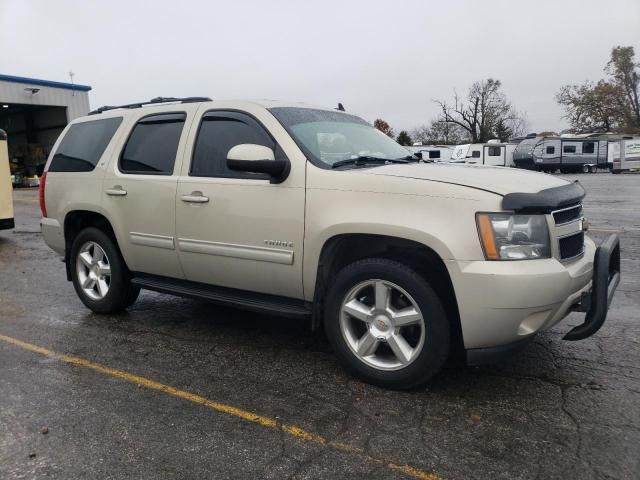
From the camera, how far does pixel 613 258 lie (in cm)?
360

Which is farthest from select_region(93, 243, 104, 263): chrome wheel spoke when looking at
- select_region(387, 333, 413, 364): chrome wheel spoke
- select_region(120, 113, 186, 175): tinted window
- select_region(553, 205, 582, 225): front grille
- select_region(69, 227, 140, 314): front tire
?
select_region(553, 205, 582, 225): front grille

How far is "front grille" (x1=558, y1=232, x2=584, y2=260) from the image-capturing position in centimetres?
314

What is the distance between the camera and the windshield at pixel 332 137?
3805 mm

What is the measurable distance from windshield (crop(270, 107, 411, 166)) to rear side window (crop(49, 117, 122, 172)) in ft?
6.12

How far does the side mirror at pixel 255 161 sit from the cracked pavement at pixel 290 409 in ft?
4.52

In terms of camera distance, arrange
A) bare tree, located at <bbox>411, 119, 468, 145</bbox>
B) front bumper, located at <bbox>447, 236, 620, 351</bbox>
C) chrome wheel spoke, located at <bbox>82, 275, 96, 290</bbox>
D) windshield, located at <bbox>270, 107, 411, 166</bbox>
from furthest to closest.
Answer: bare tree, located at <bbox>411, 119, 468, 145</bbox>, chrome wheel spoke, located at <bbox>82, 275, 96, 290</bbox>, windshield, located at <bbox>270, 107, 411, 166</bbox>, front bumper, located at <bbox>447, 236, 620, 351</bbox>

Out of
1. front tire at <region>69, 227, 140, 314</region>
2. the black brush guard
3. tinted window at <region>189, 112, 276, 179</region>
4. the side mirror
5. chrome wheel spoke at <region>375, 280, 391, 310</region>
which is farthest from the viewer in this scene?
front tire at <region>69, 227, 140, 314</region>

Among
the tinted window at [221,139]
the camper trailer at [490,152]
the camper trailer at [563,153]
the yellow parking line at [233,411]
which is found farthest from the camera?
the camper trailer at [490,152]

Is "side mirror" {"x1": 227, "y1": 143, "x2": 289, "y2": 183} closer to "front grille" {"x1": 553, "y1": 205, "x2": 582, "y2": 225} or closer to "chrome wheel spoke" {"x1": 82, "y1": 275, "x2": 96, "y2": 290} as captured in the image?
"front grille" {"x1": 553, "y1": 205, "x2": 582, "y2": 225}

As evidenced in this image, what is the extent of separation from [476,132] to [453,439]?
78698mm

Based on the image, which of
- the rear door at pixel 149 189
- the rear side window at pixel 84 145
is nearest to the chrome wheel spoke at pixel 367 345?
the rear door at pixel 149 189

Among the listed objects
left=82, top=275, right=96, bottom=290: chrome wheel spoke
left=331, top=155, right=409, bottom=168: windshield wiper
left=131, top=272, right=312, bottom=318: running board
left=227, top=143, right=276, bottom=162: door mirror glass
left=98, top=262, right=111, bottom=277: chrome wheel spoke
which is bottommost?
left=82, top=275, right=96, bottom=290: chrome wheel spoke

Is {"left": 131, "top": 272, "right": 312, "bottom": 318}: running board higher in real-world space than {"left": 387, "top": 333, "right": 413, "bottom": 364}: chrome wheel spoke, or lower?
higher

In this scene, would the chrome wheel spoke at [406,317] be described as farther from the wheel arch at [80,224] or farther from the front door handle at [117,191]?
the wheel arch at [80,224]
